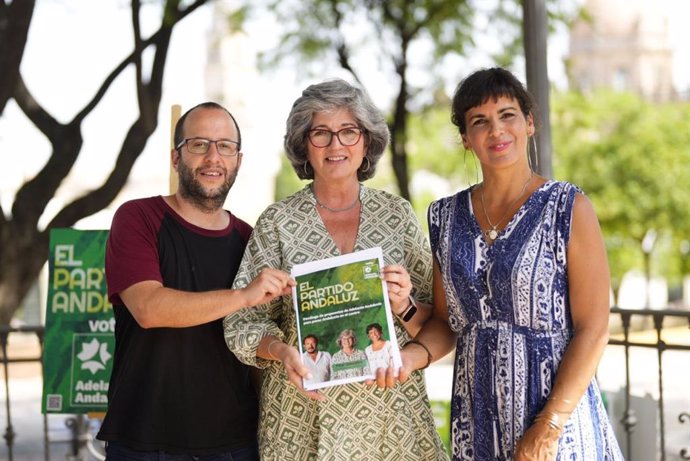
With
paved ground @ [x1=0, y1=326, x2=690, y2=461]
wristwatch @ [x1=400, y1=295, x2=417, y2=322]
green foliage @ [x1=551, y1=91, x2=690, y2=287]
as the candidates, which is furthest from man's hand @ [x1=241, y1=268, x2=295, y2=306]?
green foliage @ [x1=551, y1=91, x2=690, y2=287]

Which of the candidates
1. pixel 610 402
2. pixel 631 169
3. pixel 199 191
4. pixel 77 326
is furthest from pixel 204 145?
pixel 631 169

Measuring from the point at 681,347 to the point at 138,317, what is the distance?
3.60 meters

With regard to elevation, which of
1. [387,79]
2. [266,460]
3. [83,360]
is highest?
[387,79]

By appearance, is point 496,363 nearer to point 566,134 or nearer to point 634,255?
point 566,134

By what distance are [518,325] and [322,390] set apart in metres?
0.72

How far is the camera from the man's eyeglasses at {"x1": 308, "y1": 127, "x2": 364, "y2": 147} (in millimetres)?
3020

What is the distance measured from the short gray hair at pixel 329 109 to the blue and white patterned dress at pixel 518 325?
0.50 metres

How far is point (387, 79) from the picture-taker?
10.8m

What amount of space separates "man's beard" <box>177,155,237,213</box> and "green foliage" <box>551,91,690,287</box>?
98.5 ft

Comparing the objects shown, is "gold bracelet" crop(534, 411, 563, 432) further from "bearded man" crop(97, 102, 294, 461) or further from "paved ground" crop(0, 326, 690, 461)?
"paved ground" crop(0, 326, 690, 461)

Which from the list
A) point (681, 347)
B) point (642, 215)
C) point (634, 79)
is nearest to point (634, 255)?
point (642, 215)

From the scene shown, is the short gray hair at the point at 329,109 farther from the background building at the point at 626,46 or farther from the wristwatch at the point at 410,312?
the background building at the point at 626,46

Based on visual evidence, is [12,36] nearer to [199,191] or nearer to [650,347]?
[199,191]

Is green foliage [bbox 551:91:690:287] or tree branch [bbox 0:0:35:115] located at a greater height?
green foliage [bbox 551:91:690:287]
